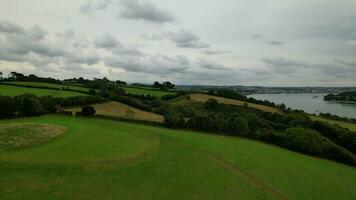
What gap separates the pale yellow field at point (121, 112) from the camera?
61138 mm

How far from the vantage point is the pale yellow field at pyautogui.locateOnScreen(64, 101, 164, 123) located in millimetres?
61138

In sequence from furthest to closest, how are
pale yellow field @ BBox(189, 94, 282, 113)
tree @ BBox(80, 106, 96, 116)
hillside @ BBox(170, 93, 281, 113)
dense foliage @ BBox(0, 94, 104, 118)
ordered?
pale yellow field @ BBox(189, 94, 282, 113)
hillside @ BBox(170, 93, 281, 113)
tree @ BBox(80, 106, 96, 116)
dense foliage @ BBox(0, 94, 104, 118)

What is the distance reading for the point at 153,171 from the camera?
29172mm

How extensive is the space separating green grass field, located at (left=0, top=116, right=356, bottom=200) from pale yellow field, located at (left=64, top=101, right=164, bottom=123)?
1707 cm

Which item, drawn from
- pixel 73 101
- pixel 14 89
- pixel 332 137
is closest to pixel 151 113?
pixel 73 101

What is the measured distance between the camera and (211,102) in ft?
309

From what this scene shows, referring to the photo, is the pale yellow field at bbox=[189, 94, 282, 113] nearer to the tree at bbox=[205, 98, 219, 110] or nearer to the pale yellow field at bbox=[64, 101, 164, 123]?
the tree at bbox=[205, 98, 219, 110]

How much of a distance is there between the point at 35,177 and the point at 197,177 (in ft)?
46.7

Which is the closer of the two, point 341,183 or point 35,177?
point 35,177

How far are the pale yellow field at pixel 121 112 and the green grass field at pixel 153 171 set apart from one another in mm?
17069

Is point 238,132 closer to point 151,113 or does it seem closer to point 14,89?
point 151,113

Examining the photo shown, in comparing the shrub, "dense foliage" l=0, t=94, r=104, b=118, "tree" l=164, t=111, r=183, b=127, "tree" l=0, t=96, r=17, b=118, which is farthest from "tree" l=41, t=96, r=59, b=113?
the shrub

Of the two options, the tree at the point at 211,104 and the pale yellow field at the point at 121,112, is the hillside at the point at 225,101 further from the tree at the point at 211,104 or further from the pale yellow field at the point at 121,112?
the pale yellow field at the point at 121,112

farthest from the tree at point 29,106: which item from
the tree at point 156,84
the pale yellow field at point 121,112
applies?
the tree at point 156,84
